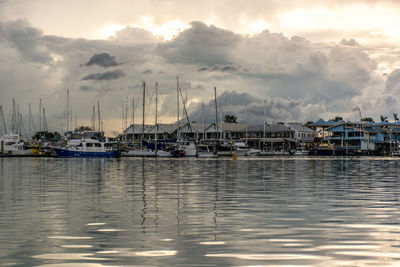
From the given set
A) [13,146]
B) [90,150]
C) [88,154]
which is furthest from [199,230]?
[13,146]

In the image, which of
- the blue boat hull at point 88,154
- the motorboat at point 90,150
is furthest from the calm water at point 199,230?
the motorboat at point 90,150

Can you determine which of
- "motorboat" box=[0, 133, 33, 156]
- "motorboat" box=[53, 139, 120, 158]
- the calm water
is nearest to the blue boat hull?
"motorboat" box=[53, 139, 120, 158]

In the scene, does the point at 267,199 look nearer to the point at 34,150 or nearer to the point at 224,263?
the point at 224,263

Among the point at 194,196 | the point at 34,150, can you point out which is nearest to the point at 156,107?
the point at 34,150

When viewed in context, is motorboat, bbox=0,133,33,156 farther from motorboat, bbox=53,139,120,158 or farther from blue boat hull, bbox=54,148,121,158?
blue boat hull, bbox=54,148,121,158

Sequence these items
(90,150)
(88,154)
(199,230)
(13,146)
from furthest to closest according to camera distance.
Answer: (13,146) < (90,150) < (88,154) < (199,230)

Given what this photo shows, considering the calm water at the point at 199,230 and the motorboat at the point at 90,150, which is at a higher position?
the motorboat at the point at 90,150

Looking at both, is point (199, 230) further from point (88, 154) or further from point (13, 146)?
point (13, 146)

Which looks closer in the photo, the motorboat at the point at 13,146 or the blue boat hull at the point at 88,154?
the blue boat hull at the point at 88,154

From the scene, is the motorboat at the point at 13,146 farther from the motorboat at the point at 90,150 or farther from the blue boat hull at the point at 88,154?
the blue boat hull at the point at 88,154

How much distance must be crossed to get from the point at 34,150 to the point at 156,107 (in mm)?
34250

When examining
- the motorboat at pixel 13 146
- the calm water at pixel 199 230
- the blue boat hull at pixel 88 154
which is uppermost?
the motorboat at pixel 13 146

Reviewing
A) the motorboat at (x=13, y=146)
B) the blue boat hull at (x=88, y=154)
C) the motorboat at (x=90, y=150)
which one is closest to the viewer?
the blue boat hull at (x=88, y=154)

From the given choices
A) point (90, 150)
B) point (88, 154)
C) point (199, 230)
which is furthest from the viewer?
point (90, 150)
